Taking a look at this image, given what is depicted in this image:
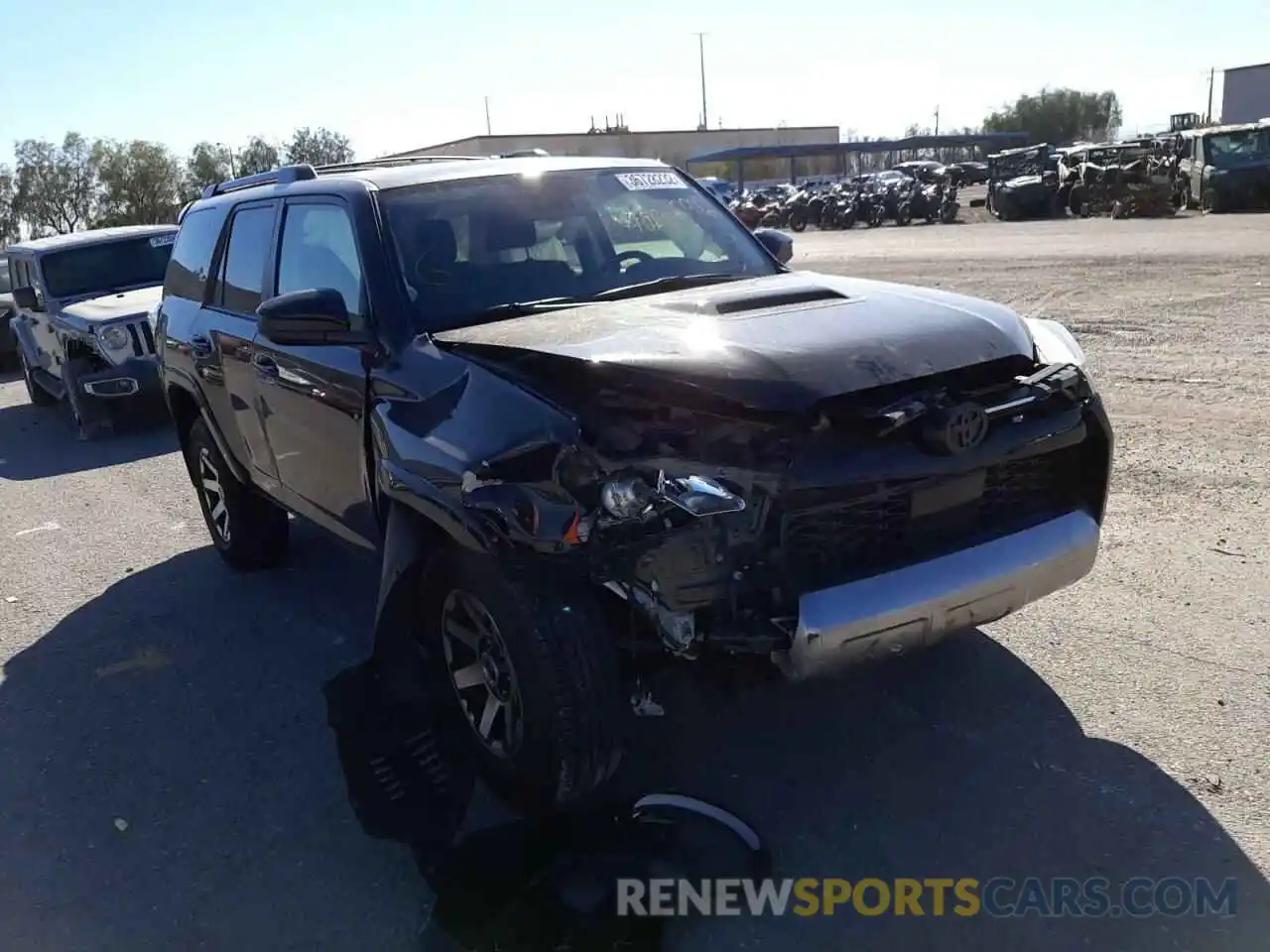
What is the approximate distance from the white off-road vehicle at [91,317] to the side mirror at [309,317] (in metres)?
6.54

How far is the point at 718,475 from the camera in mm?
3002

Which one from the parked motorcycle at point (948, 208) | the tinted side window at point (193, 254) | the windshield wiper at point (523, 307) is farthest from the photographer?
the parked motorcycle at point (948, 208)

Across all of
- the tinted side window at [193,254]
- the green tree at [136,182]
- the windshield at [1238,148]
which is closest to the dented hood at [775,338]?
the tinted side window at [193,254]

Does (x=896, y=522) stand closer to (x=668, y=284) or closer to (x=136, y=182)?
(x=668, y=284)

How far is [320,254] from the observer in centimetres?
431

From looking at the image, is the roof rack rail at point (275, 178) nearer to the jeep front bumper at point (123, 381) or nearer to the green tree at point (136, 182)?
the jeep front bumper at point (123, 381)

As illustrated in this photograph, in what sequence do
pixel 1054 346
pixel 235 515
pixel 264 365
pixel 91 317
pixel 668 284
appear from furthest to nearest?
pixel 91 317 → pixel 235 515 → pixel 264 365 → pixel 668 284 → pixel 1054 346

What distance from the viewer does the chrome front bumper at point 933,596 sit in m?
2.93

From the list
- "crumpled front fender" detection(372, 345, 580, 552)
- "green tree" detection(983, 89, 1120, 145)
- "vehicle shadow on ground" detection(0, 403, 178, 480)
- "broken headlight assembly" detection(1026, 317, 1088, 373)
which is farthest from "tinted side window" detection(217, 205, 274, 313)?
A: "green tree" detection(983, 89, 1120, 145)

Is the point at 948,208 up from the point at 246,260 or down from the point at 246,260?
down

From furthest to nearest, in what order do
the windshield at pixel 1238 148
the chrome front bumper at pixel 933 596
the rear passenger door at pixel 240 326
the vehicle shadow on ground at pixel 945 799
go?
the windshield at pixel 1238 148 → the rear passenger door at pixel 240 326 → the chrome front bumper at pixel 933 596 → the vehicle shadow on ground at pixel 945 799

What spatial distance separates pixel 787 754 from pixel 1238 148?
27237 millimetres

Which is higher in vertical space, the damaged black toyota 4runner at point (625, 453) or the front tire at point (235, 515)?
the damaged black toyota 4runner at point (625, 453)

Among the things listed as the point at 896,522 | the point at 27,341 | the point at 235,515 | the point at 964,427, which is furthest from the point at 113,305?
the point at 964,427
